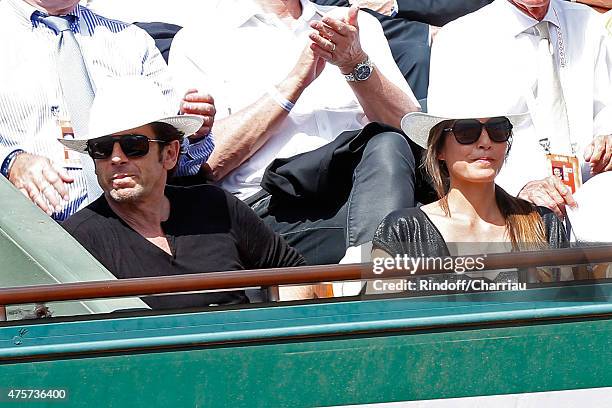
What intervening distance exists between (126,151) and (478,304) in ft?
2.99

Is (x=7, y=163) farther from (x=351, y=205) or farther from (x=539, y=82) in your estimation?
(x=539, y=82)

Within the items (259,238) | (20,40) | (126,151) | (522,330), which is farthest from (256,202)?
(522,330)

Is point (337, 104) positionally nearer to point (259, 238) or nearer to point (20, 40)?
point (259, 238)

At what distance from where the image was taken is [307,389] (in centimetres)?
221

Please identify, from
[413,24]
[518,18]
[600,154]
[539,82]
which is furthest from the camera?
[413,24]

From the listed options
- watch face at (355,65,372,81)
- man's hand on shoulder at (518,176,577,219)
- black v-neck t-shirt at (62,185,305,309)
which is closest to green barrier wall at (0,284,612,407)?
black v-neck t-shirt at (62,185,305,309)

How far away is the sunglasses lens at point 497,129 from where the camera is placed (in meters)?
2.54

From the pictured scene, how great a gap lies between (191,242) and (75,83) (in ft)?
2.11

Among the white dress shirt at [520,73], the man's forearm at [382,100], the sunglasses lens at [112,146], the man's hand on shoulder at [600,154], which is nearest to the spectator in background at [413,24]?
the man's forearm at [382,100]

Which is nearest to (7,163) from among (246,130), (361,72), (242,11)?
(246,130)

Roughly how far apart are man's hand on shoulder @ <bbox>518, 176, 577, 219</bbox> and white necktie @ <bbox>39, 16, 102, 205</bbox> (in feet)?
3.62

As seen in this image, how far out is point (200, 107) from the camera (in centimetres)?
296

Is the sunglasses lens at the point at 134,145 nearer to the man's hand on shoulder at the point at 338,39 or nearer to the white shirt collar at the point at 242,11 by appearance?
the man's hand on shoulder at the point at 338,39

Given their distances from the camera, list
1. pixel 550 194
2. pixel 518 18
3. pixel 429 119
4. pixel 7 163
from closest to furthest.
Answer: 1. pixel 429 119
2. pixel 550 194
3. pixel 7 163
4. pixel 518 18
